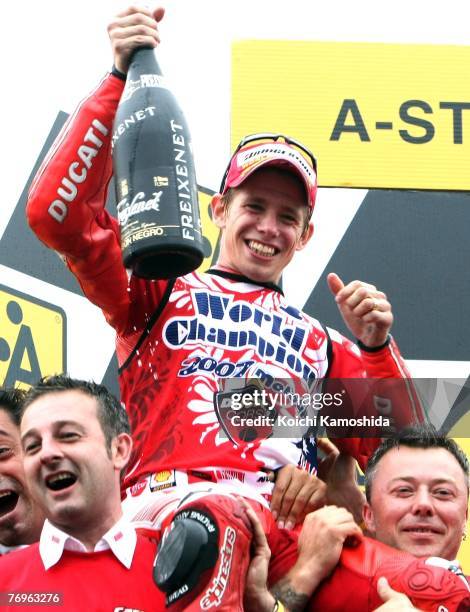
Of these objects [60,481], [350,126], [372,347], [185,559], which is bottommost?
[185,559]

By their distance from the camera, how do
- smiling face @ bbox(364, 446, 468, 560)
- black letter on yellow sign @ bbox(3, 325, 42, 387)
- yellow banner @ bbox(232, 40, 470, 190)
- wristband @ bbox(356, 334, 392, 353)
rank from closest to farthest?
smiling face @ bbox(364, 446, 468, 560)
wristband @ bbox(356, 334, 392, 353)
black letter on yellow sign @ bbox(3, 325, 42, 387)
yellow banner @ bbox(232, 40, 470, 190)

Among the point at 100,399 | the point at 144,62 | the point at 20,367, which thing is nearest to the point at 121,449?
the point at 100,399

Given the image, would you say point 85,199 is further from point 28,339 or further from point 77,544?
point 28,339

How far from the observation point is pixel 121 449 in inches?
86.7

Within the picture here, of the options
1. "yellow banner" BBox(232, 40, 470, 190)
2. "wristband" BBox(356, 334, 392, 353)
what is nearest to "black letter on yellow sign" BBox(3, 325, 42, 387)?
"yellow banner" BBox(232, 40, 470, 190)

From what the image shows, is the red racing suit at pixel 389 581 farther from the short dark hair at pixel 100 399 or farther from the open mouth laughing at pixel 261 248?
the open mouth laughing at pixel 261 248

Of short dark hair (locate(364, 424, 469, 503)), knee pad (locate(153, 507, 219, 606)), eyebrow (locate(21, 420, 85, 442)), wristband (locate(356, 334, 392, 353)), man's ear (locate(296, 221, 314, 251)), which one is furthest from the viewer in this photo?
man's ear (locate(296, 221, 314, 251))

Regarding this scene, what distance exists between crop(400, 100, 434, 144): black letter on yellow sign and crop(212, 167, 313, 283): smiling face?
4.84 feet

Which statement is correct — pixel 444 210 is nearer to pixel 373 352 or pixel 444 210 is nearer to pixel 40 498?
pixel 373 352

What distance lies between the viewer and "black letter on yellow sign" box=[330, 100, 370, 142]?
4035mm

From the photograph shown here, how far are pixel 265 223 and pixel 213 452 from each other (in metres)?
0.48

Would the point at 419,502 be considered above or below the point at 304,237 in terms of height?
below

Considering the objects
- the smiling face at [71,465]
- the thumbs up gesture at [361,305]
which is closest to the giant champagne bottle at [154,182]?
the smiling face at [71,465]

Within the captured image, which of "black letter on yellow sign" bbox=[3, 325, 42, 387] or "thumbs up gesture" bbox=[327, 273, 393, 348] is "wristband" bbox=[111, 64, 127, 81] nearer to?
"thumbs up gesture" bbox=[327, 273, 393, 348]
